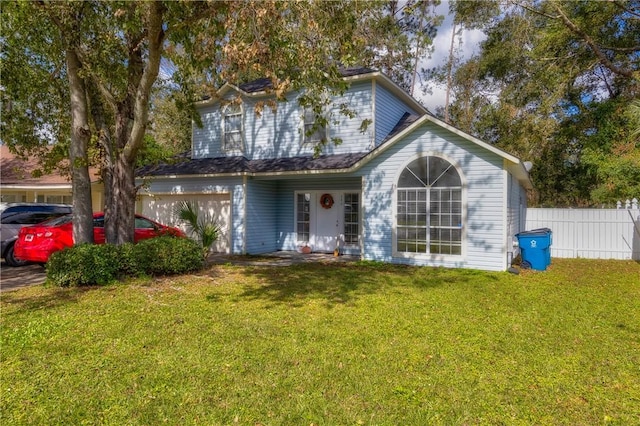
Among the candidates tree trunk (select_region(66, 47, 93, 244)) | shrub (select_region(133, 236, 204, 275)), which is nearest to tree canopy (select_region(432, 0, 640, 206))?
shrub (select_region(133, 236, 204, 275))

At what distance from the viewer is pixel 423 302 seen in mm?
6980

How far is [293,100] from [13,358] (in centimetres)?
1188

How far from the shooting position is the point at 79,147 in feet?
28.5

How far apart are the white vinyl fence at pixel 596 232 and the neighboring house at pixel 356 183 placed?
54.3 inches

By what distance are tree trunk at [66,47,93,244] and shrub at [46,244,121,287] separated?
2.94ft

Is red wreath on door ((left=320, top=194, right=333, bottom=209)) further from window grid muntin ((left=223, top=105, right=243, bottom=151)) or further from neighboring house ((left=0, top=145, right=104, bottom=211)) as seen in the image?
neighboring house ((left=0, top=145, right=104, bottom=211))

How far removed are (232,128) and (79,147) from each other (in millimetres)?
7384

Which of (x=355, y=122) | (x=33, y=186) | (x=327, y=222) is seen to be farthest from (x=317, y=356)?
(x=33, y=186)

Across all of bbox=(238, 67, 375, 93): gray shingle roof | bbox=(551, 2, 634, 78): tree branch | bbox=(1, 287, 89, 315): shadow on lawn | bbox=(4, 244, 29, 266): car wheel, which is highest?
bbox=(551, 2, 634, 78): tree branch

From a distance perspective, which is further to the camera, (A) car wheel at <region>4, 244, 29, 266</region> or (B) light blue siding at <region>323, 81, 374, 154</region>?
(B) light blue siding at <region>323, 81, 374, 154</region>

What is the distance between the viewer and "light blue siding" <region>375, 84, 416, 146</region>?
13.2m

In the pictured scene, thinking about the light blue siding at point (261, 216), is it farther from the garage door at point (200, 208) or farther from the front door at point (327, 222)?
the front door at point (327, 222)

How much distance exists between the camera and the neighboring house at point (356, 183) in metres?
10.4

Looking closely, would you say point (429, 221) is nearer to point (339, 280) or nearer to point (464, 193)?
point (464, 193)
